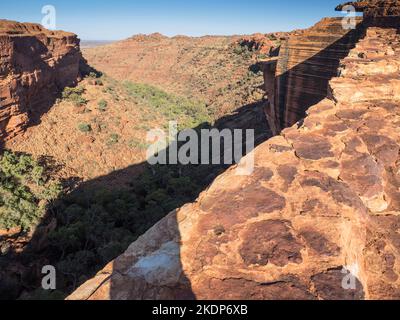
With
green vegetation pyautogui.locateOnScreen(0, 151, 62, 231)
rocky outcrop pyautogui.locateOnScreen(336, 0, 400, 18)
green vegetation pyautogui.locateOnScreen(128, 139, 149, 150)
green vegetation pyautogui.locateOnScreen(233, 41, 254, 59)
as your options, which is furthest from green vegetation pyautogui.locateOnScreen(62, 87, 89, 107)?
green vegetation pyautogui.locateOnScreen(233, 41, 254, 59)

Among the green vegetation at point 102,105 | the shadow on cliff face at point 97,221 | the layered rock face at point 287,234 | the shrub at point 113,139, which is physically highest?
the green vegetation at point 102,105

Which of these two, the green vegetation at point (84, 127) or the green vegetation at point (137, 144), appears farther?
the green vegetation at point (137, 144)

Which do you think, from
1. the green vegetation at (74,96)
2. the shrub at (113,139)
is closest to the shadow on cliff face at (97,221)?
the shrub at (113,139)

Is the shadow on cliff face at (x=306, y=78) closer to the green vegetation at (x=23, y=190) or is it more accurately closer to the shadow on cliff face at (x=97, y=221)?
the shadow on cliff face at (x=97, y=221)

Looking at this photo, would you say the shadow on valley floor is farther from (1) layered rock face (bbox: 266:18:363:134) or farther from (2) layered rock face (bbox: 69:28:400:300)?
(2) layered rock face (bbox: 69:28:400:300)

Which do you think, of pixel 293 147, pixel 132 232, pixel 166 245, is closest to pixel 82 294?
pixel 166 245
